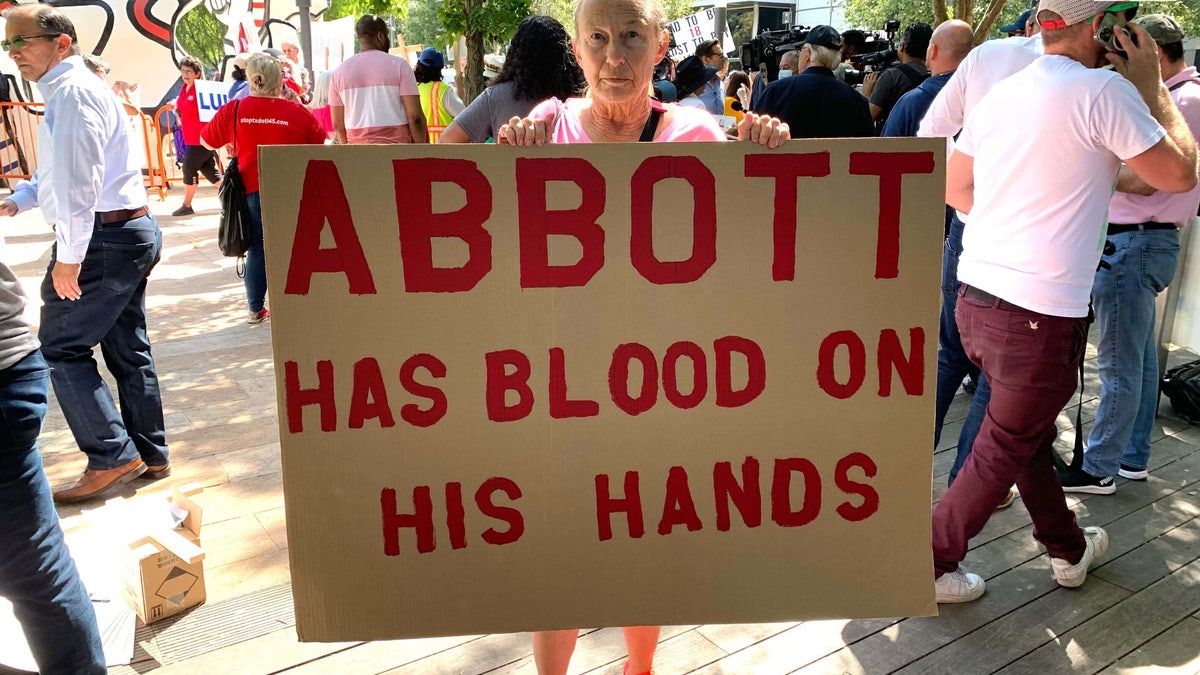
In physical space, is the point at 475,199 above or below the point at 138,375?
above

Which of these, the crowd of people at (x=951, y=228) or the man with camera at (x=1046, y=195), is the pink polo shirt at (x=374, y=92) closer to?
the crowd of people at (x=951, y=228)

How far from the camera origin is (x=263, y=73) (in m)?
5.41

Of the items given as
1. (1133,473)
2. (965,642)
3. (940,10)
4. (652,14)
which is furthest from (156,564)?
(940,10)

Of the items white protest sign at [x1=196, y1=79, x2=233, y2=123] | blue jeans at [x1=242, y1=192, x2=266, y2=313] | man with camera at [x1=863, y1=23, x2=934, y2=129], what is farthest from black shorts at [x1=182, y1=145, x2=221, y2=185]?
man with camera at [x1=863, y1=23, x2=934, y2=129]

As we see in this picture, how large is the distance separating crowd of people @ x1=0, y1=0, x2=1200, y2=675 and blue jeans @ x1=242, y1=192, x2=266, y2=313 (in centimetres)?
202

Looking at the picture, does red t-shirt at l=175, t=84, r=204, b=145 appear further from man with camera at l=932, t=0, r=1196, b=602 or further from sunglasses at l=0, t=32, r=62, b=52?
man with camera at l=932, t=0, r=1196, b=602

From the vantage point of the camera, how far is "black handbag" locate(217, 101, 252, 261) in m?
5.49

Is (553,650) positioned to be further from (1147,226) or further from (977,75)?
(1147,226)

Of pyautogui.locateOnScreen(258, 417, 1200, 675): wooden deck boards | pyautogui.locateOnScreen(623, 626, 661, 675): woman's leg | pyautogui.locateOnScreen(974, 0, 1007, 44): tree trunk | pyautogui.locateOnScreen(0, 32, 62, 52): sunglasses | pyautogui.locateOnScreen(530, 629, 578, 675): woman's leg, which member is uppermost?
pyautogui.locateOnScreen(974, 0, 1007, 44): tree trunk

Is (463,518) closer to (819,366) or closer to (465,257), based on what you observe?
(465,257)

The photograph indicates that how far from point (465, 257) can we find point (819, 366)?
0.63 metres

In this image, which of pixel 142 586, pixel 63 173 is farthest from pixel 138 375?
pixel 142 586

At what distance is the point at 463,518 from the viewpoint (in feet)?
5.43

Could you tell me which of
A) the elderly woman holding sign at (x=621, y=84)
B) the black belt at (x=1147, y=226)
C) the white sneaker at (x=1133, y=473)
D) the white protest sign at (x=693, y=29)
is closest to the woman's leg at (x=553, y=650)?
the elderly woman holding sign at (x=621, y=84)
